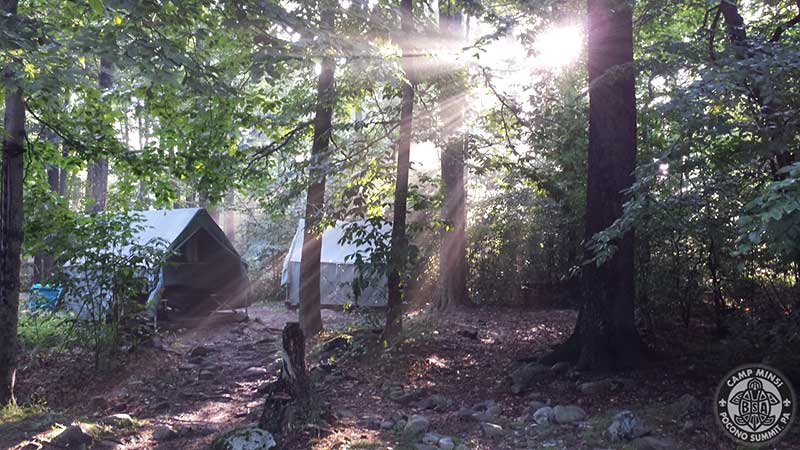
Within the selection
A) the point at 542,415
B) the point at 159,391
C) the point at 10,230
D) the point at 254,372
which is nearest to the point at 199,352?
the point at 254,372

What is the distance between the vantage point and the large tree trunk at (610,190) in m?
7.16

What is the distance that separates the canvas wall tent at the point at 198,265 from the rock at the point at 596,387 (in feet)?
30.6

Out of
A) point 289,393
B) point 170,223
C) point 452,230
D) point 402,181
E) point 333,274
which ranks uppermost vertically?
point 402,181

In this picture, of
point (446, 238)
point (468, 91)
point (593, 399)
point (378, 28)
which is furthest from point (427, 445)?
point (446, 238)

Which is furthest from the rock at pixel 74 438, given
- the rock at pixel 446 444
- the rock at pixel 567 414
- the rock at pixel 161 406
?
the rock at pixel 567 414

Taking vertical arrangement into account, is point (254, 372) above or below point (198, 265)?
below

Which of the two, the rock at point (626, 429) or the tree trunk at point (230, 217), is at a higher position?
the tree trunk at point (230, 217)

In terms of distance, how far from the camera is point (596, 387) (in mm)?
6617

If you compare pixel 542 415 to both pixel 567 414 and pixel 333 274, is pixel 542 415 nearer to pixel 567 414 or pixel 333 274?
pixel 567 414

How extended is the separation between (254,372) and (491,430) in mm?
4519

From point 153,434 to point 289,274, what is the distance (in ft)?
39.0

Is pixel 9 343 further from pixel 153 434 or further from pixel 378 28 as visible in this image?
pixel 378 28

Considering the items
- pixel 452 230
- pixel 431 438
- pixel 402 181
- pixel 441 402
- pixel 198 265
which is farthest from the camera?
pixel 198 265

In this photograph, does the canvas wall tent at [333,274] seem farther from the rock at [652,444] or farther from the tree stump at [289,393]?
the rock at [652,444]
